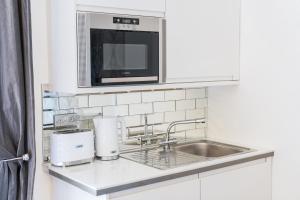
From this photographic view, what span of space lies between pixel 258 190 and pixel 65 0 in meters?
1.68

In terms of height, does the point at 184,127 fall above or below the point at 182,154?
above

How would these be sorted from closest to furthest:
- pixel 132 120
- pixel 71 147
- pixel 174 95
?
1. pixel 71 147
2. pixel 132 120
3. pixel 174 95

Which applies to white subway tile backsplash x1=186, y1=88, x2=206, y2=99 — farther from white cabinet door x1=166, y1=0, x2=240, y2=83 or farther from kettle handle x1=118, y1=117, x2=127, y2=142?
kettle handle x1=118, y1=117, x2=127, y2=142

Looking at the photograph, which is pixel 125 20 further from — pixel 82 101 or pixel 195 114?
pixel 195 114

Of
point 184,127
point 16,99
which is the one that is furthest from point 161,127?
point 16,99

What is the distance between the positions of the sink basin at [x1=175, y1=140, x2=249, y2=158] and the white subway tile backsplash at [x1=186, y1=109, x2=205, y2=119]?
0.21m

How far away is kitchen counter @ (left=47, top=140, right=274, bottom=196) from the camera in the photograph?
194 cm

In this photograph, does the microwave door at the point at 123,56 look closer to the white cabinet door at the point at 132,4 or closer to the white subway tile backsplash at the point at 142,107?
the white cabinet door at the point at 132,4

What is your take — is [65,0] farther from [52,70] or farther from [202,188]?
[202,188]

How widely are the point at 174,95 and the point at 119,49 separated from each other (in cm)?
86

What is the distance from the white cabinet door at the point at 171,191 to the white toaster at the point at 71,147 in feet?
1.43

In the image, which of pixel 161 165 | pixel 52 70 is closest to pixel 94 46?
pixel 52 70

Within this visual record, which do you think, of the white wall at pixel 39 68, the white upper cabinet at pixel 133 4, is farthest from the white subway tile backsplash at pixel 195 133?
the white wall at pixel 39 68

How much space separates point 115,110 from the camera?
2.63 m
